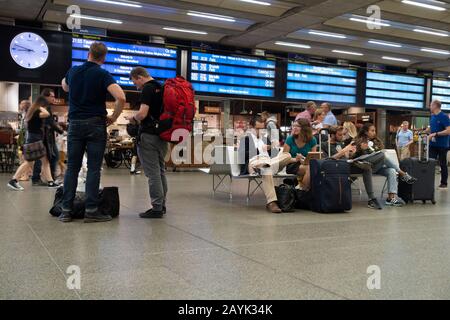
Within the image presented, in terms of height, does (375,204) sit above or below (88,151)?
below

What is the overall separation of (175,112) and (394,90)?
13876mm

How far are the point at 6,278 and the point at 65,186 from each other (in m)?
2.14

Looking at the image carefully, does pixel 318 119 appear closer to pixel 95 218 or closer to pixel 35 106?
pixel 35 106

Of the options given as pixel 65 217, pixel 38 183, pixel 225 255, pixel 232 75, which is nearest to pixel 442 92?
pixel 232 75

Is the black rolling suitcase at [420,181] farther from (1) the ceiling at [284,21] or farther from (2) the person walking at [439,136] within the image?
(1) the ceiling at [284,21]

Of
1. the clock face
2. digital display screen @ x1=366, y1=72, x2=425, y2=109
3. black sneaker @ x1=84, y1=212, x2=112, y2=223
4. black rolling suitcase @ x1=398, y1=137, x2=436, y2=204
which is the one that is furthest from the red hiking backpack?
digital display screen @ x1=366, y1=72, x2=425, y2=109

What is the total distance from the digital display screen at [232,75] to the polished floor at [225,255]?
834cm

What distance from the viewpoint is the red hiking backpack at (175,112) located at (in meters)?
5.14

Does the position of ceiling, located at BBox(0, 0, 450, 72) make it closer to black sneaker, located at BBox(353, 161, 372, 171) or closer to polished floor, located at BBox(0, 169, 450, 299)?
black sneaker, located at BBox(353, 161, 372, 171)

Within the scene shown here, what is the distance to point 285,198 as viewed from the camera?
20.2 ft

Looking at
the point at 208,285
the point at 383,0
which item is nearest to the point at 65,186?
the point at 208,285

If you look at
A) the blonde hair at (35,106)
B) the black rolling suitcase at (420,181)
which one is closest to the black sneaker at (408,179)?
the black rolling suitcase at (420,181)

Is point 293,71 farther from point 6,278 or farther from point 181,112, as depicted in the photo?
point 6,278
